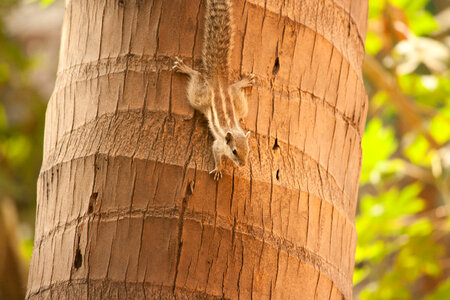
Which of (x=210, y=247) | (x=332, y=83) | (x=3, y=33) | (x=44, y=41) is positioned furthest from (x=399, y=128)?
(x=44, y=41)

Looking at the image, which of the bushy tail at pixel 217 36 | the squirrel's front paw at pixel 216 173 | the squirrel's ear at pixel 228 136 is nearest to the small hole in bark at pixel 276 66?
the bushy tail at pixel 217 36

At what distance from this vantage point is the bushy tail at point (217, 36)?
242cm

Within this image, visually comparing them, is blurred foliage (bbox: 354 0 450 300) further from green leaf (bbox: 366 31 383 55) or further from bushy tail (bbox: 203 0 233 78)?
bushy tail (bbox: 203 0 233 78)

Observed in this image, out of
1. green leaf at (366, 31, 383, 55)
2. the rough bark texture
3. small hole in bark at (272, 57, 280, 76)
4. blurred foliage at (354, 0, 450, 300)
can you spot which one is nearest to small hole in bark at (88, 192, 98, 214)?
the rough bark texture

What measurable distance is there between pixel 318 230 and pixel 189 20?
971 mm

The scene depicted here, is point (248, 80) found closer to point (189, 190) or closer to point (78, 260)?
point (189, 190)

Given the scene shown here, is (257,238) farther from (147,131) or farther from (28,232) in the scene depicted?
(28,232)

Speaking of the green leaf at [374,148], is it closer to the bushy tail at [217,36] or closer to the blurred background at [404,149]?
the blurred background at [404,149]

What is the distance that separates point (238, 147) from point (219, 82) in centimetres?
36

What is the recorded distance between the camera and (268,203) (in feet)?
7.53

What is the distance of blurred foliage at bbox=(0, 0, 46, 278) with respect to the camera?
855 cm

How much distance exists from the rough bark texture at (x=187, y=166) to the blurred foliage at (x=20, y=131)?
6125 mm

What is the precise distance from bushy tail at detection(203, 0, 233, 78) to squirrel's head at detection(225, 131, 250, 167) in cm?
26

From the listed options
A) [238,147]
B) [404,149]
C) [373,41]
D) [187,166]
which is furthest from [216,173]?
[404,149]
